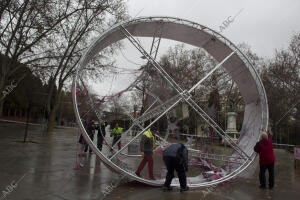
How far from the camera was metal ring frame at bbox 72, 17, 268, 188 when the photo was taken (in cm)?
752

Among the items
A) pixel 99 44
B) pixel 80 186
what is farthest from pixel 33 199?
pixel 99 44

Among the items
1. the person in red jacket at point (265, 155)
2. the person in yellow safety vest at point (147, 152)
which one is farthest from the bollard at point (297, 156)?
the person in yellow safety vest at point (147, 152)

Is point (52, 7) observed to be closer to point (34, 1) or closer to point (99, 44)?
point (34, 1)

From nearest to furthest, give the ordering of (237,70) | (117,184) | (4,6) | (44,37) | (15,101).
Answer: (117,184), (237,70), (4,6), (44,37), (15,101)

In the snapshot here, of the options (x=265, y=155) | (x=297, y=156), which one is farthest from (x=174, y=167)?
(x=297, y=156)

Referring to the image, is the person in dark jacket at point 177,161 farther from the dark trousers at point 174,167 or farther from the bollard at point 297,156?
the bollard at point 297,156

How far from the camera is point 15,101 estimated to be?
50125mm

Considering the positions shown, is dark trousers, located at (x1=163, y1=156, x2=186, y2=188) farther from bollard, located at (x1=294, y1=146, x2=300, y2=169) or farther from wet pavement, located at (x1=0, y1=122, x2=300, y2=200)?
bollard, located at (x1=294, y1=146, x2=300, y2=169)

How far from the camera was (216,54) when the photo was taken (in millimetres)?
9164

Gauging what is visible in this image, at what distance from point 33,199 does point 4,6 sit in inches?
566

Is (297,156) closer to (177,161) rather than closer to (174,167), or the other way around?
(174,167)

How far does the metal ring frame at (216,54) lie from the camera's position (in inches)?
296

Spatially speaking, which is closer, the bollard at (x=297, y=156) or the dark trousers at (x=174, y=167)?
the dark trousers at (x=174, y=167)

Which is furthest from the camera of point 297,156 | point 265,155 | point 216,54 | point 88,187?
point 297,156
